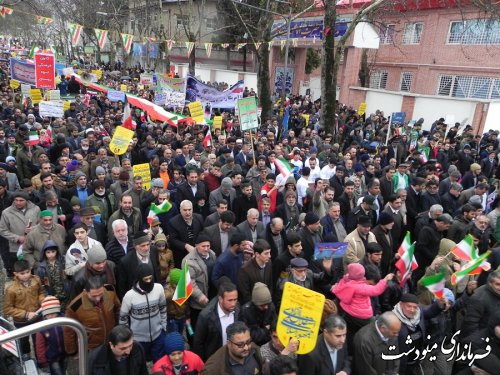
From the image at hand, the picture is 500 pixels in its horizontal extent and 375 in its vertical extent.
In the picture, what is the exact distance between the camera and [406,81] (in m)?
28.1

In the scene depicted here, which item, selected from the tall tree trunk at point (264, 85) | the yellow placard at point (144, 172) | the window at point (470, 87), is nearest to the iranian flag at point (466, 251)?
the yellow placard at point (144, 172)

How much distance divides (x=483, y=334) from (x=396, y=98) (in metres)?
20.6

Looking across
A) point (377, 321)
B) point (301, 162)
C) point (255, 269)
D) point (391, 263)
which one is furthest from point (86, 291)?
point (301, 162)

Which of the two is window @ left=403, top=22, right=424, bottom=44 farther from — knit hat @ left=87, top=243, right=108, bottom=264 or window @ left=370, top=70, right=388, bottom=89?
knit hat @ left=87, top=243, right=108, bottom=264

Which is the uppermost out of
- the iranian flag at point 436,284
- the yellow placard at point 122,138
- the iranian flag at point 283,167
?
the yellow placard at point 122,138

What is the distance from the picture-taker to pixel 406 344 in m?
4.10

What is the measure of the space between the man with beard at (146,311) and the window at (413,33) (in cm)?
2764

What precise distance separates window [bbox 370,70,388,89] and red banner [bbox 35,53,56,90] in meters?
22.5

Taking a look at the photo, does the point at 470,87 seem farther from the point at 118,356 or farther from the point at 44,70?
the point at 118,356

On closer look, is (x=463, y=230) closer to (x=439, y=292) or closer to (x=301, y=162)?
(x=439, y=292)

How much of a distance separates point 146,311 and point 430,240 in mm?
4200

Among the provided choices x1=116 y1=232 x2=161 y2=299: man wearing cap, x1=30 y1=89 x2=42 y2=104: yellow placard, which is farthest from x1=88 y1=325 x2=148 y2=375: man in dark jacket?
x1=30 y1=89 x2=42 y2=104: yellow placard

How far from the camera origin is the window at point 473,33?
907 inches

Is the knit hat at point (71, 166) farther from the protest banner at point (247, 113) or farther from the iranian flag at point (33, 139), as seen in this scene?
the protest banner at point (247, 113)
